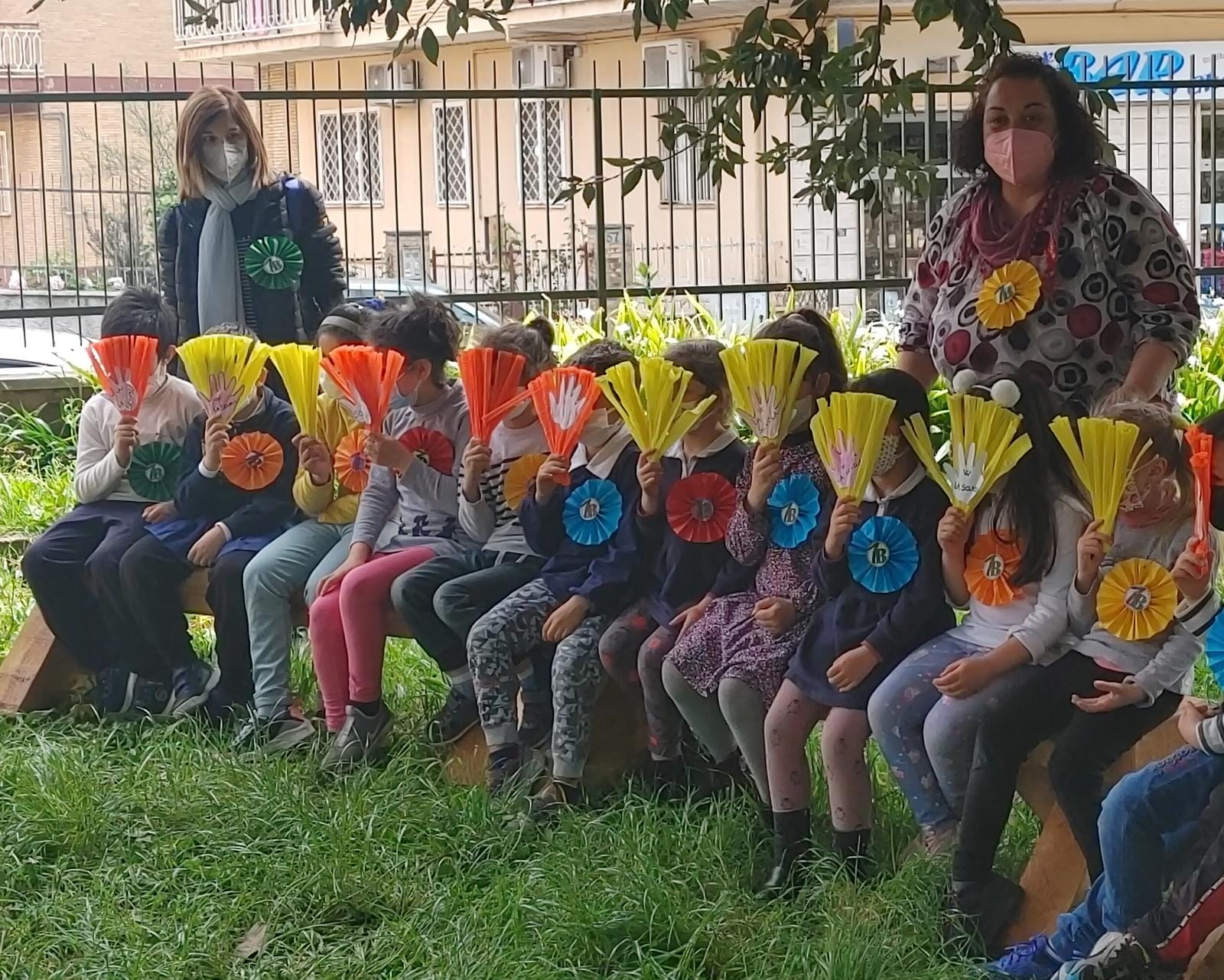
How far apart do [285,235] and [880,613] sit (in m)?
2.35

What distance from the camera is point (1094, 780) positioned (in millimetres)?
2631

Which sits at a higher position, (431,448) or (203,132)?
(203,132)

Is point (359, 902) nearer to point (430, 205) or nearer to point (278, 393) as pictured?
point (278, 393)

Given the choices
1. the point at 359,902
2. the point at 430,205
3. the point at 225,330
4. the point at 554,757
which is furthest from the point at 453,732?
the point at 430,205

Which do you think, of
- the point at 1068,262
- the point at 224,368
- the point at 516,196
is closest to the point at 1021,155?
the point at 1068,262

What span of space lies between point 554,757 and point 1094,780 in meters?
1.20

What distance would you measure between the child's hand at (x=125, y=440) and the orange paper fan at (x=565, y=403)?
1307mm

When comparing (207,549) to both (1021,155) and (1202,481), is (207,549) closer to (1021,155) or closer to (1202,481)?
(1021,155)

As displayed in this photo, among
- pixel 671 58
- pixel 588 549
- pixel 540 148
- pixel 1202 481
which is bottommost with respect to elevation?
pixel 588 549

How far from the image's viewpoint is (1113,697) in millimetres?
2568

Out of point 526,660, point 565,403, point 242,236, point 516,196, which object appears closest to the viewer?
point 565,403

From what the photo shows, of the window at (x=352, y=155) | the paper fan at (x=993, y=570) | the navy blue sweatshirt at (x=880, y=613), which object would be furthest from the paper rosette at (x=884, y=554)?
the window at (x=352, y=155)

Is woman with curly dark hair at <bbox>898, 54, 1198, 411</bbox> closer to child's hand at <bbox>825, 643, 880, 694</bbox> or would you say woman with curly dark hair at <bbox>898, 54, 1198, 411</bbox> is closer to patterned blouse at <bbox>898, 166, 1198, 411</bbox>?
patterned blouse at <bbox>898, 166, 1198, 411</bbox>

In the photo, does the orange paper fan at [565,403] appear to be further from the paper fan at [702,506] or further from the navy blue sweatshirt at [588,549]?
the paper fan at [702,506]
